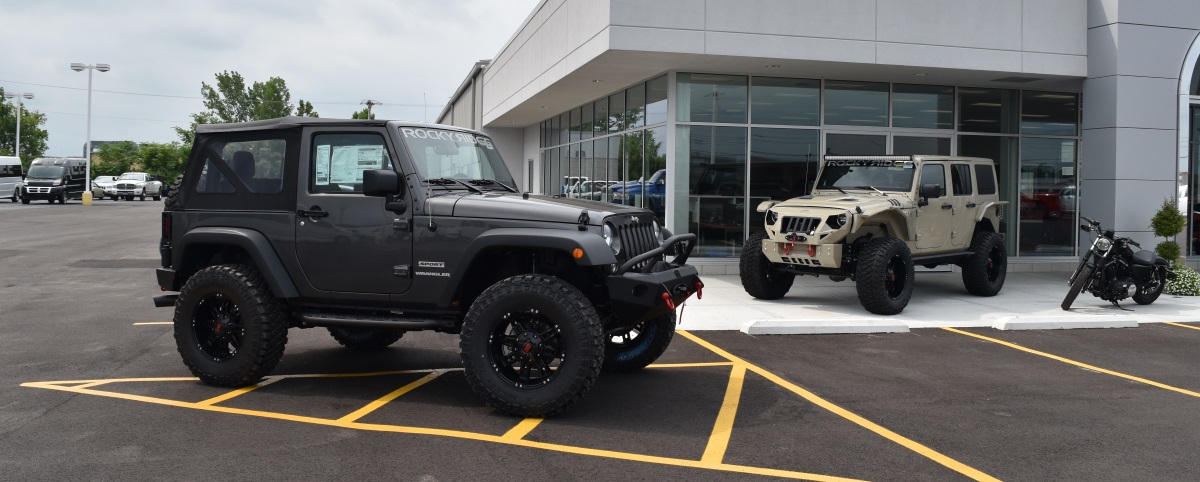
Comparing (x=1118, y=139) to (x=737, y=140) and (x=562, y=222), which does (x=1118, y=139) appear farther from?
(x=562, y=222)

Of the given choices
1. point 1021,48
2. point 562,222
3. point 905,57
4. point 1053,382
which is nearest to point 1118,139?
point 1021,48

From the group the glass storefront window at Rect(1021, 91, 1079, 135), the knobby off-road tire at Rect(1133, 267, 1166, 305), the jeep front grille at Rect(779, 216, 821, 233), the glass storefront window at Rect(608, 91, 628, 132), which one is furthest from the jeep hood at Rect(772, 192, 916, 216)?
the glass storefront window at Rect(1021, 91, 1079, 135)

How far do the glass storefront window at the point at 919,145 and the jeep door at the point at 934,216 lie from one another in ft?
14.6

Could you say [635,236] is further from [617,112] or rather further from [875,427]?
[617,112]

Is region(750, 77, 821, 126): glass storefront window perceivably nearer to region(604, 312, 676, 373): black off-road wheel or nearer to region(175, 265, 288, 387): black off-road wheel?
region(604, 312, 676, 373): black off-road wheel

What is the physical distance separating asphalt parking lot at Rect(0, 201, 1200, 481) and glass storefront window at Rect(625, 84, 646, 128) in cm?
831

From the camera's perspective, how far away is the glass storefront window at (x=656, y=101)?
1645 centimetres

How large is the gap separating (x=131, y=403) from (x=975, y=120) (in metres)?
15.5

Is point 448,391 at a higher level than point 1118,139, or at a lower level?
lower

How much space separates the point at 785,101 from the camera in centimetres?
1652

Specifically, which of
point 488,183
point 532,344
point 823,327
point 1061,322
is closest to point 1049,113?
point 1061,322

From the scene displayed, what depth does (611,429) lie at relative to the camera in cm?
598

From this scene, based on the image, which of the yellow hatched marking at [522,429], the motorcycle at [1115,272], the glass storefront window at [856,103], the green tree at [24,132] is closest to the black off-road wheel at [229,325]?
the yellow hatched marking at [522,429]

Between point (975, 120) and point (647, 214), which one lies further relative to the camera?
point (975, 120)
